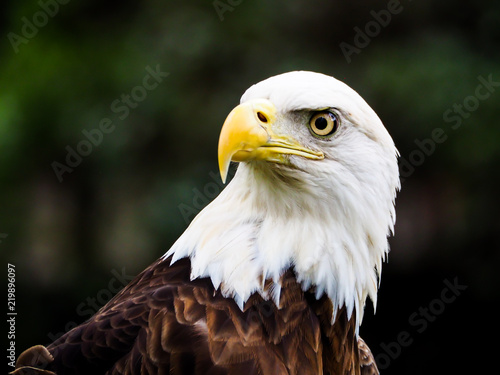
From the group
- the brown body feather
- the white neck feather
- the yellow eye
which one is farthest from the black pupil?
the brown body feather

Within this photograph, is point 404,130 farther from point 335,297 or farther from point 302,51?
point 335,297

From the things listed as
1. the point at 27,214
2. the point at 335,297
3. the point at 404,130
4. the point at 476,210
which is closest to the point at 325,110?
the point at 335,297

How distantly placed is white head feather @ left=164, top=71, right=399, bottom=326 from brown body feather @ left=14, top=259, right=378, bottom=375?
60mm

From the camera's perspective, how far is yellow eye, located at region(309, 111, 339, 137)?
2.27 m

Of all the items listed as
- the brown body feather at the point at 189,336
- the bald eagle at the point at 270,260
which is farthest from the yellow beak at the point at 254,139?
the brown body feather at the point at 189,336

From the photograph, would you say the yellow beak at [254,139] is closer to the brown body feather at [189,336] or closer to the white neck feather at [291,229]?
the white neck feather at [291,229]

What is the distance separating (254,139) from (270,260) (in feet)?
1.37

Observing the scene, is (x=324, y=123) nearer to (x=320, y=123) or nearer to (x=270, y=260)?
(x=320, y=123)

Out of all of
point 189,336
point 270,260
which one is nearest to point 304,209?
point 270,260

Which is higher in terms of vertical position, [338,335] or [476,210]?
[338,335]

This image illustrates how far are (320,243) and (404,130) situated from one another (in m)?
2.84

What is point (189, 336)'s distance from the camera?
2.07 metres

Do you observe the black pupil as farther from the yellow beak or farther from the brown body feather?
the brown body feather

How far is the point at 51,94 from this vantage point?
4672 mm
